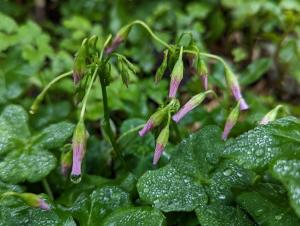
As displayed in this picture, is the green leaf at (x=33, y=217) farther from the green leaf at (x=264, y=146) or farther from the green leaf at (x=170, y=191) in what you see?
the green leaf at (x=264, y=146)

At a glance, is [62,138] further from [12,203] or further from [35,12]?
[35,12]

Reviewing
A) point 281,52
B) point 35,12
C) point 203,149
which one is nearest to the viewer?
point 203,149

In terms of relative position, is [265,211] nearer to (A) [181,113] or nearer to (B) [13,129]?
(A) [181,113]

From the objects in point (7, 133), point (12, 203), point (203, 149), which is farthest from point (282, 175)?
point (7, 133)

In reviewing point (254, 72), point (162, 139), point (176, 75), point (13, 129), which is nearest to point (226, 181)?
point (162, 139)

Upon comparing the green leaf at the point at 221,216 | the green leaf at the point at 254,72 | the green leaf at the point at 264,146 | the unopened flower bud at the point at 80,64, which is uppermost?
the unopened flower bud at the point at 80,64

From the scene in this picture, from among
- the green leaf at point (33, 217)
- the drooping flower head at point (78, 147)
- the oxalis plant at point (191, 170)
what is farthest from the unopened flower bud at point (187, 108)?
the green leaf at point (33, 217)
